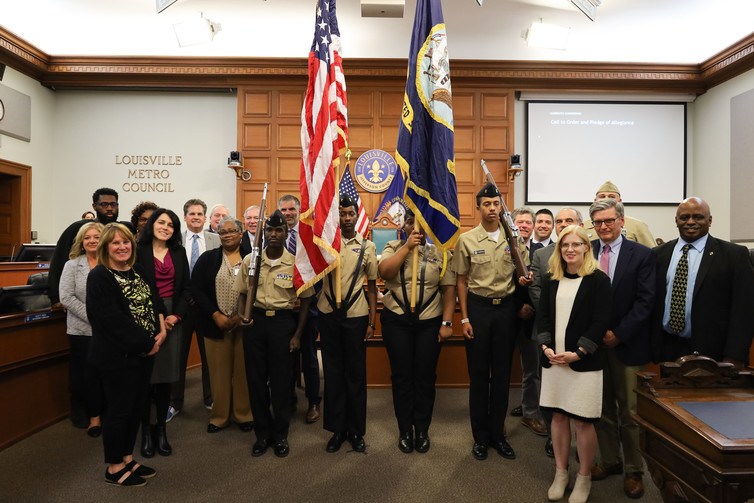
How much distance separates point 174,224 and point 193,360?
103 inches

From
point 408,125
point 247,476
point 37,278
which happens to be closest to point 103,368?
point 247,476

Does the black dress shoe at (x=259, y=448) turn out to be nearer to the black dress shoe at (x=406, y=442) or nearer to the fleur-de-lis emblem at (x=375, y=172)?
the black dress shoe at (x=406, y=442)

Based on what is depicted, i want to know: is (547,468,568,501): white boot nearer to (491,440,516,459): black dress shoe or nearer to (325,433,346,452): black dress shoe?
(491,440,516,459): black dress shoe

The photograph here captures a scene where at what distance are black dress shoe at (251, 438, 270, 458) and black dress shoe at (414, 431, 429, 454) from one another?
1.04 metres

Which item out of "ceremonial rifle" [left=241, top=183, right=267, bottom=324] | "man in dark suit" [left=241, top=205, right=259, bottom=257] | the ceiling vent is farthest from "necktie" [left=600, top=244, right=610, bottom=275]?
the ceiling vent

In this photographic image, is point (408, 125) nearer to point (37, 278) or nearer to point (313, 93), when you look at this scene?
point (313, 93)

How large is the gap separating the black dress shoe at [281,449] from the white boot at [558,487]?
1645 mm

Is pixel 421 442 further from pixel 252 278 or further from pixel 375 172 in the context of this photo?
pixel 375 172

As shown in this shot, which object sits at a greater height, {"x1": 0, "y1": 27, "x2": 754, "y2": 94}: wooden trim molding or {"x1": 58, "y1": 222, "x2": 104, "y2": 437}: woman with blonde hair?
{"x1": 0, "y1": 27, "x2": 754, "y2": 94}: wooden trim molding

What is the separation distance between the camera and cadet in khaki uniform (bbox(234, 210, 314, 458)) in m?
2.84

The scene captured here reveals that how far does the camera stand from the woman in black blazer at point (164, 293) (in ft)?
9.32

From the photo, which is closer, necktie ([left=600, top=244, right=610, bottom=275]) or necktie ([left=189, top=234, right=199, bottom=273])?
necktie ([left=600, top=244, right=610, bottom=275])

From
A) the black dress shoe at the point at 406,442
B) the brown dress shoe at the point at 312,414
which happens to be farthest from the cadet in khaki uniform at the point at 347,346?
the brown dress shoe at the point at 312,414

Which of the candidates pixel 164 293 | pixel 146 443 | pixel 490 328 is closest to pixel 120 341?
pixel 164 293
